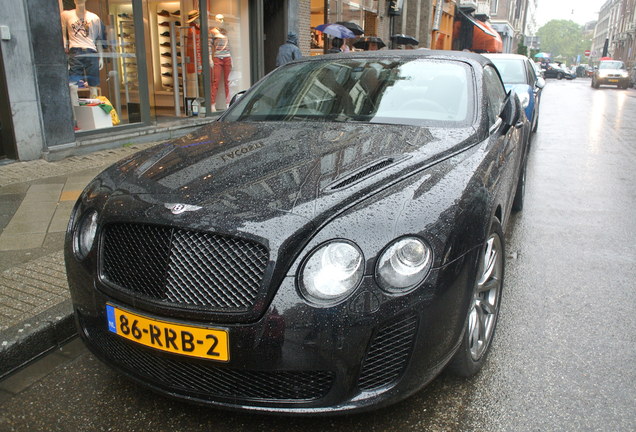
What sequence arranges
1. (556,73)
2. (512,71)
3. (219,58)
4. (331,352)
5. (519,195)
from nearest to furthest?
(331,352), (519,195), (512,71), (219,58), (556,73)

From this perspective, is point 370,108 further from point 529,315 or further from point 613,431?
point 613,431

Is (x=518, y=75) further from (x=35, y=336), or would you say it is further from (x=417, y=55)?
(x=35, y=336)

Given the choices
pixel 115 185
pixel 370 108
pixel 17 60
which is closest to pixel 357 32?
pixel 17 60

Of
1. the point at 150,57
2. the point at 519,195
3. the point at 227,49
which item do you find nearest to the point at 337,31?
the point at 227,49

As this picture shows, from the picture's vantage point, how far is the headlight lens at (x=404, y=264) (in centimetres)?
191

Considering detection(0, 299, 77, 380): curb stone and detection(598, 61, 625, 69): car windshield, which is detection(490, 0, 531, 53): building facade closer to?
detection(598, 61, 625, 69): car windshield

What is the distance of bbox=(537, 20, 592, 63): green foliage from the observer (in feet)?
504

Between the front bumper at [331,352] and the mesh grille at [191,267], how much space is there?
0.26 feet

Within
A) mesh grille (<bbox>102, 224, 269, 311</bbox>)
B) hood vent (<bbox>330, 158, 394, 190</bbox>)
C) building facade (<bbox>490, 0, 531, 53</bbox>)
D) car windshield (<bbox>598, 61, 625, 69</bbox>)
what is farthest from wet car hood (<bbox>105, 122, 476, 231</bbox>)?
building facade (<bbox>490, 0, 531, 53</bbox>)

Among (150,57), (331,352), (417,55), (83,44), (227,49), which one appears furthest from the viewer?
(227,49)

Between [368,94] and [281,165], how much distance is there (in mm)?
1184

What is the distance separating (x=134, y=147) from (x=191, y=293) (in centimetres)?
660

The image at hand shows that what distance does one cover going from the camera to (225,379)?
2010mm

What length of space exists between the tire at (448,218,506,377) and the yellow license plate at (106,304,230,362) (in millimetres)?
1017
